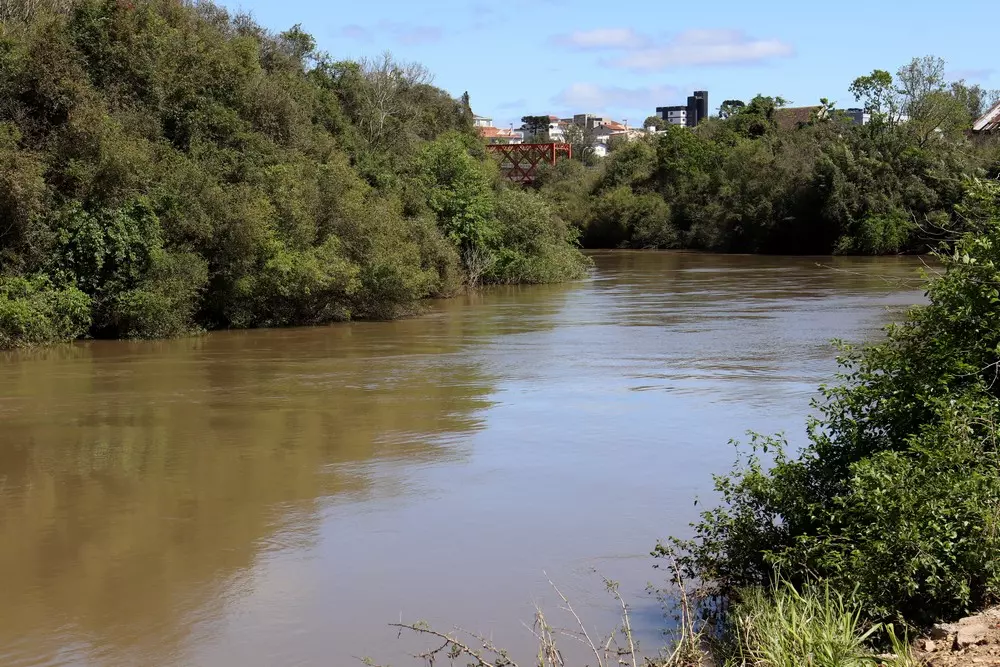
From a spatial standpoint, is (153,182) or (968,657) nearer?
(968,657)

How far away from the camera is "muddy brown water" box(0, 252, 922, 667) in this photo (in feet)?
28.1

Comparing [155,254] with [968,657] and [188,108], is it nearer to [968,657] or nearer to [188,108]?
[188,108]

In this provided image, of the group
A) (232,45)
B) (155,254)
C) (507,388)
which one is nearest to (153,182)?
(155,254)

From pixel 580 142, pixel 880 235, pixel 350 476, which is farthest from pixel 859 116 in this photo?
pixel 350 476

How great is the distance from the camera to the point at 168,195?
2539 cm

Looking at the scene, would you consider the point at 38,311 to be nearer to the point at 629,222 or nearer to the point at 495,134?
the point at 629,222

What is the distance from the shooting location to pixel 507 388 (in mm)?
18984

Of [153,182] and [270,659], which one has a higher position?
[153,182]

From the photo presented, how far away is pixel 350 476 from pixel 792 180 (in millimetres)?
50395

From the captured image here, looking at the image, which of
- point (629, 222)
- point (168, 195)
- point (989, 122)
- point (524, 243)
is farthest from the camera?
point (629, 222)

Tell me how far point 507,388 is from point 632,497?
7.45 metres

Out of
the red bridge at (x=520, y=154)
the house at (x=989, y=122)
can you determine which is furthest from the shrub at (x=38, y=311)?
the red bridge at (x=520, y=154)

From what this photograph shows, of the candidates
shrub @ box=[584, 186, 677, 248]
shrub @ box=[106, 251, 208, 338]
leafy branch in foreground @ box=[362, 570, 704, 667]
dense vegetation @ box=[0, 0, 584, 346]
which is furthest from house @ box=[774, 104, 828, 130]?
leafy branch in foreground @ box=[362, 570, 704, 667]

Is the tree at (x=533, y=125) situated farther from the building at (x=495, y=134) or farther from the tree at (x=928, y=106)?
the tree at (x=928, y=106)
